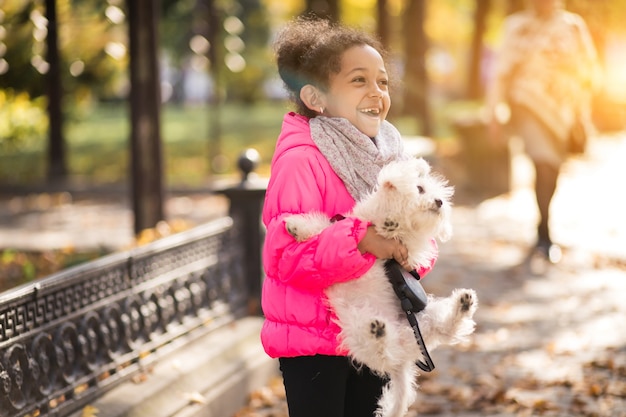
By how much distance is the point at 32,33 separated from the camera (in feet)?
40.9

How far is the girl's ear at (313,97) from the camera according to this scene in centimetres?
332

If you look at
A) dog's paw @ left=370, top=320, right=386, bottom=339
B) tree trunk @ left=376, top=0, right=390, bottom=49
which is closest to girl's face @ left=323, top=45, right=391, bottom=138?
dog's paw @ left=370, top=320, right=386, bottom=339

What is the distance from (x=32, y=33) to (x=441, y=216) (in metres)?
10.5

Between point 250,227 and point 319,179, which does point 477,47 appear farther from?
point 319,179

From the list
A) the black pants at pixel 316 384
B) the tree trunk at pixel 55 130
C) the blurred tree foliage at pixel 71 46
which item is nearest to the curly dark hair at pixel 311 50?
the black pants at pixel 316 384

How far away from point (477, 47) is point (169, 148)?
47.2 ft

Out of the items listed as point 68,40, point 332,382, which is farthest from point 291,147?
point 68,40

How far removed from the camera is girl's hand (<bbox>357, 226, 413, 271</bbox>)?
9.94 ft

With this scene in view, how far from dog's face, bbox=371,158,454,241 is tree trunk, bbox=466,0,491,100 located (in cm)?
3027

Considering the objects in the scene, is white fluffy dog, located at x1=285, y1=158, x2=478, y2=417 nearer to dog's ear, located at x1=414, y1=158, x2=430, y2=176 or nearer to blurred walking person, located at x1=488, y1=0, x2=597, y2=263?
dog's ear, located at x1=414, y1=158, x2=430, y2=176

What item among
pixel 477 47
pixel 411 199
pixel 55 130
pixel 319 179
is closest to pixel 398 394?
pixel 411 199

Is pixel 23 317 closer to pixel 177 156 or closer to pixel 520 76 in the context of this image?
pixel 520 76

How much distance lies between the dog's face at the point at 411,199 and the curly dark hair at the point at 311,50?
472 millimetres

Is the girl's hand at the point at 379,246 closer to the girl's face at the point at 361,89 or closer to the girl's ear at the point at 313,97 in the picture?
the girl's face at the point at 361,89
